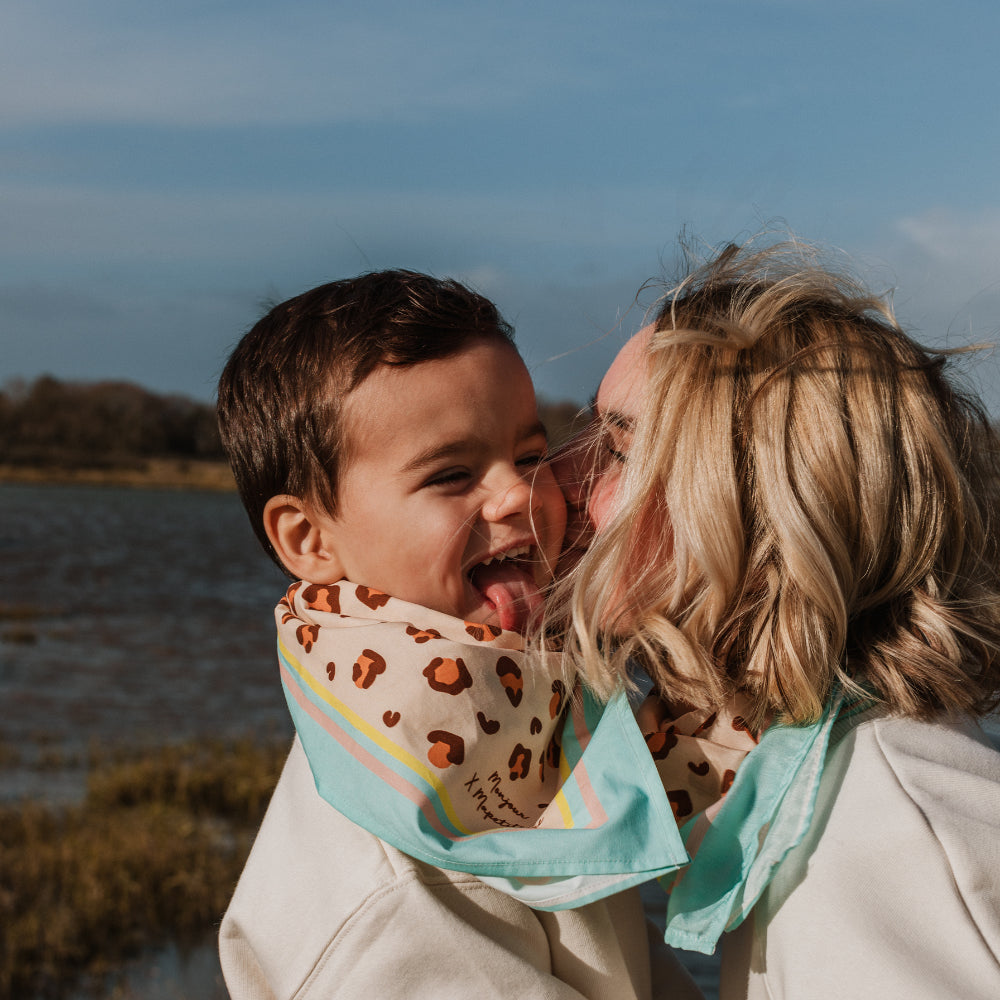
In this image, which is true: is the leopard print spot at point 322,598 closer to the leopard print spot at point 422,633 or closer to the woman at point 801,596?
the leopard print spot at point 422,633

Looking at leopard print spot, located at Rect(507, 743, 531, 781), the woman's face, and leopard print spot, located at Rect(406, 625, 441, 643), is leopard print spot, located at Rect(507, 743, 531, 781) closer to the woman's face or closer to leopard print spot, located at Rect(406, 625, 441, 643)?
leopard print spot, located at Rect(406, 625, 441, 643)

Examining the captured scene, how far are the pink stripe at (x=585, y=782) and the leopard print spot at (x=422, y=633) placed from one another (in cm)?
33

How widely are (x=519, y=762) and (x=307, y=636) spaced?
19.0 inches

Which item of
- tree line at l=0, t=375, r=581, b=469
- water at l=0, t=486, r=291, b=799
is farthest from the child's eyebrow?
tree line at l=0, t=375, r=581, b=469

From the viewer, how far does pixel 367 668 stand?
1.91m

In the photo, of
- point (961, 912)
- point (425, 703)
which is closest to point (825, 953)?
point (961, 912)

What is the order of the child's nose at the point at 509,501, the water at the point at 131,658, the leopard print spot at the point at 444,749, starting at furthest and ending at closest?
the water at the point at 131,658 → the child's nose at the point at 509,501 → the leopard print spot at the point at 444,749

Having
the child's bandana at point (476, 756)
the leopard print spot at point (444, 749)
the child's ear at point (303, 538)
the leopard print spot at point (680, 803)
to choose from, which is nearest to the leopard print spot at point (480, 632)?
the child's bandana at point (476, 756)

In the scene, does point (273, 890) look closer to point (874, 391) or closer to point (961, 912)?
point (961, 912)

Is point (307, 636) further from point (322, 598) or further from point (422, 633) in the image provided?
point (422, 633)

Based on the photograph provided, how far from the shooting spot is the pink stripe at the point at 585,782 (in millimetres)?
1781

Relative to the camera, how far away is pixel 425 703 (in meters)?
1.84

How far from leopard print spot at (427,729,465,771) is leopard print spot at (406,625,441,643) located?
174 millimetres

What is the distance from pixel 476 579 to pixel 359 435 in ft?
1.20
